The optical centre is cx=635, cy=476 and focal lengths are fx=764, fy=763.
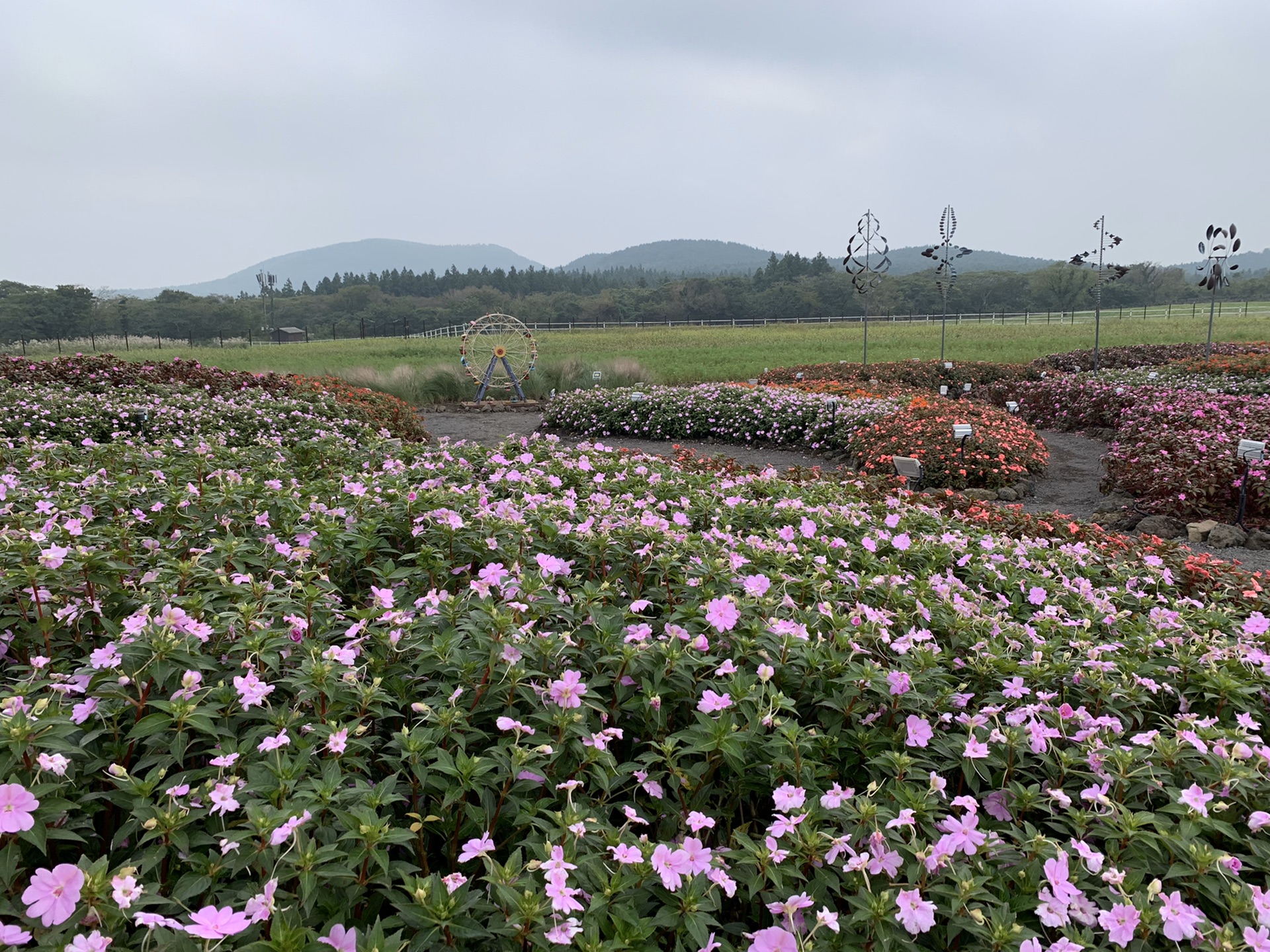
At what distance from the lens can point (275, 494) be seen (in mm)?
3086

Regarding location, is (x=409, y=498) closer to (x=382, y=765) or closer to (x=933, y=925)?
(x=382, y=765)

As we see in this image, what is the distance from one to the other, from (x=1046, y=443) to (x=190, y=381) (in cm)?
1212

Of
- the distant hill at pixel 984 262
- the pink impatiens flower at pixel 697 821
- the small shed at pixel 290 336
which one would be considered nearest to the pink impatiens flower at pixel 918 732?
the pink impatiens flower at pixel 697 821

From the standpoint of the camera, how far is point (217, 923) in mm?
1030

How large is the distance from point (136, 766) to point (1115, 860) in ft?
6.08

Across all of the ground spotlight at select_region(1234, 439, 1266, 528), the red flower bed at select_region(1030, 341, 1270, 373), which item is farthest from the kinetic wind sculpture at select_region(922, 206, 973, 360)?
the ground spotlight at select_region(1234, 439, 1266, 528)

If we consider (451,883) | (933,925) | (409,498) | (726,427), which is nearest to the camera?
(451,883)

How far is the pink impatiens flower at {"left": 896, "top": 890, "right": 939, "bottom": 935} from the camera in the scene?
47.9 inches

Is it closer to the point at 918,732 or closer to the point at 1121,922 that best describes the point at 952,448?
the point at 918,732

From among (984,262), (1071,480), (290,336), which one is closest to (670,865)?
(1071,480)

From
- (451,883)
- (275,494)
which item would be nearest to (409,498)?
(275,494)

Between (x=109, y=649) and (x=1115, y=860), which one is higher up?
(x=109, y=649)

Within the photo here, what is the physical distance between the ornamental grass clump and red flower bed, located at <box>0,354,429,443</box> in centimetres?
667

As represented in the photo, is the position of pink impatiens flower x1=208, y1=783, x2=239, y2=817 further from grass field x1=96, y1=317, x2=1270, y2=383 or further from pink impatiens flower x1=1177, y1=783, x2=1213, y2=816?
grass field x1=96, y1=317, x2=1270, y2=383
